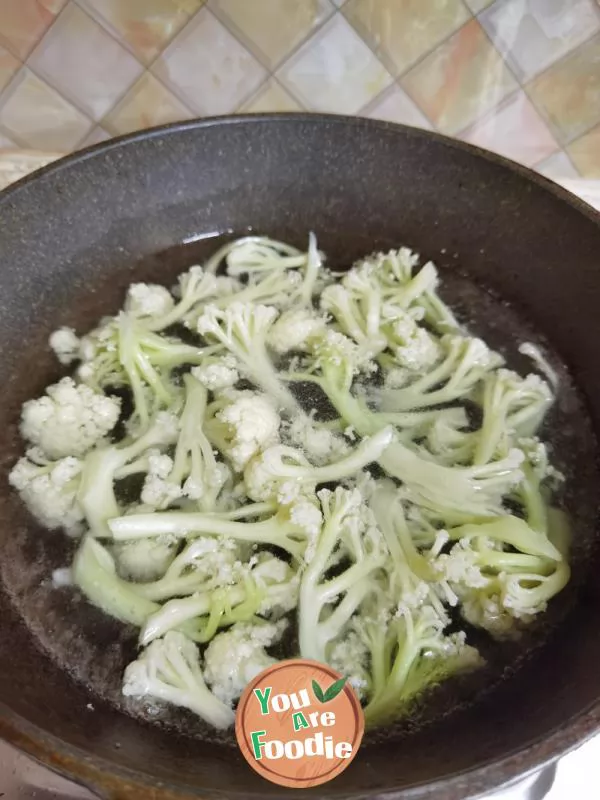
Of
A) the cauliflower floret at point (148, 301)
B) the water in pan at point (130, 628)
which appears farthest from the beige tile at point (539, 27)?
the cauliflower floret at point (148, 301)

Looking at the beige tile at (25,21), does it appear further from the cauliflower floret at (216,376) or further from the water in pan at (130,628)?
the water in pan at (130,628)

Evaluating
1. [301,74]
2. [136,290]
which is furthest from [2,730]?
[301,74]

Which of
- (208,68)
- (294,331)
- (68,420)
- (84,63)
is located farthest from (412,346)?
(84,63)

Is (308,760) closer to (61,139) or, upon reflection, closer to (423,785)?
(423,785)

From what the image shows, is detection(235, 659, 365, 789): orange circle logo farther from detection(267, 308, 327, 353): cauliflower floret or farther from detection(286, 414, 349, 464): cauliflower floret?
detection(267, 308, 327, 353): cauliflower floret

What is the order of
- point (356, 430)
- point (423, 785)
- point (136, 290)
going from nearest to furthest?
point (423, 785), point (356, 430), point (136, 290)

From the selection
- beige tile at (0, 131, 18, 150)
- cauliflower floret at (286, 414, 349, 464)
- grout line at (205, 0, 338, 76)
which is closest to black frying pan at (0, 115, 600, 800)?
grout line at (205, 0, 338, 76)
